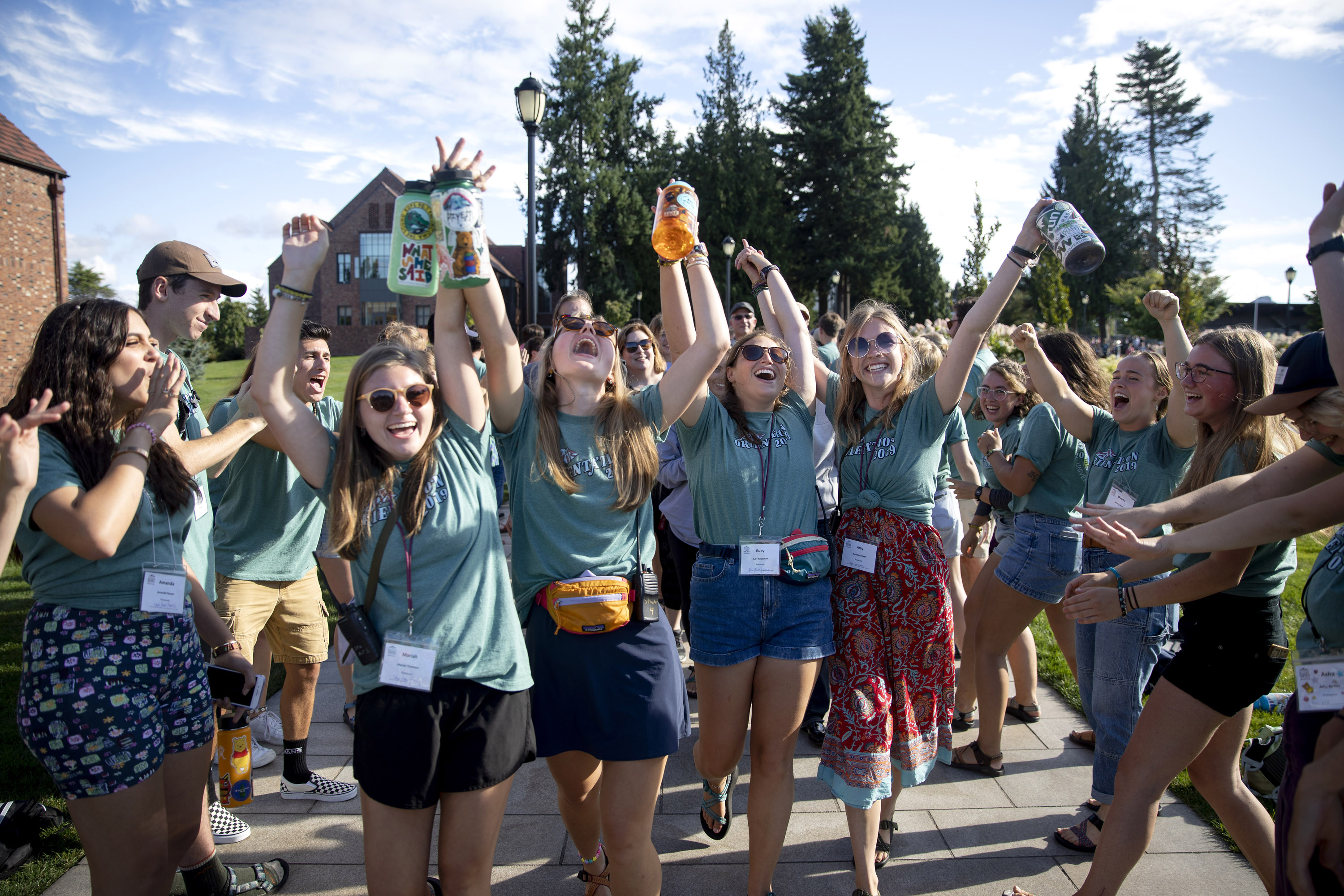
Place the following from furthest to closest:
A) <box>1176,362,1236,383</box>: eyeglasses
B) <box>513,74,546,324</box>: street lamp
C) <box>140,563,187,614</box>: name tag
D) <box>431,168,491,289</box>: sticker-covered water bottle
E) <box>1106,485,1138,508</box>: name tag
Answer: <box>513,74,546,324</box>: street lamp < <box>1106,485,1138,508</box>: name tag < <box>1176,362,1236,383</box>: eyeglasses < <box>140,563,187,614</box>: name tag < <box>431,168,491,289</box>: sticker-covered water bottle

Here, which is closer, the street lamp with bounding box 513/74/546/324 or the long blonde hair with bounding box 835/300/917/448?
the long blonde hair with bounding box 835/300/917/448

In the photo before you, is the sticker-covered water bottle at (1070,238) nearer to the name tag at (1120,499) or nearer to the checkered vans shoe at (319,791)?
the name tag at (1120,499)

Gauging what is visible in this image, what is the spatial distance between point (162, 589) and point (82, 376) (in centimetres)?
67

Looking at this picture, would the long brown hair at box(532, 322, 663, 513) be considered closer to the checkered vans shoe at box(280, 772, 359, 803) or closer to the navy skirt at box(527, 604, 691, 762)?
the navy skirt at box(527, 604, 691, 762)

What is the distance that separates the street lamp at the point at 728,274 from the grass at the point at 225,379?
36.2ft

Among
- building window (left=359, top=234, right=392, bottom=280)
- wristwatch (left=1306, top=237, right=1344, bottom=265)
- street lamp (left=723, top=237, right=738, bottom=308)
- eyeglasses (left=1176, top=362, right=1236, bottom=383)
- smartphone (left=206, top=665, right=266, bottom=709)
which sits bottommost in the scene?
smartphone (left=206, top=665, right=266, bottom=709)

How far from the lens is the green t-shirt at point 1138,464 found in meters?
3.30

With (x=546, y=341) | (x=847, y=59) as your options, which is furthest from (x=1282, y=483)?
(x=847, y=59)

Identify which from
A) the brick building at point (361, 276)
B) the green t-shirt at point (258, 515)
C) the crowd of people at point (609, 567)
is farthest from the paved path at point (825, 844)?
the brick building at point (361, 276)

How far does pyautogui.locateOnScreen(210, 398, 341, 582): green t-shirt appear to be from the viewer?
3459mm

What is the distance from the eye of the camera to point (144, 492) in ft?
7.89

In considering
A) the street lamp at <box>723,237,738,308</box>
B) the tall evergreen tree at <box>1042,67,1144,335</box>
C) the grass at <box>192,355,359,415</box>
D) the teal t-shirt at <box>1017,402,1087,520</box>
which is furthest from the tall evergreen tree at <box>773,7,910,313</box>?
the teal t-shirt at <box>1017,402,1087,520</box>

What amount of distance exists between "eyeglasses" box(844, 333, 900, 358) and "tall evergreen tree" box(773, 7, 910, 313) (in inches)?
1514

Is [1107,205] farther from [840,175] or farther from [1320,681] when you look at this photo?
[1320,681]
